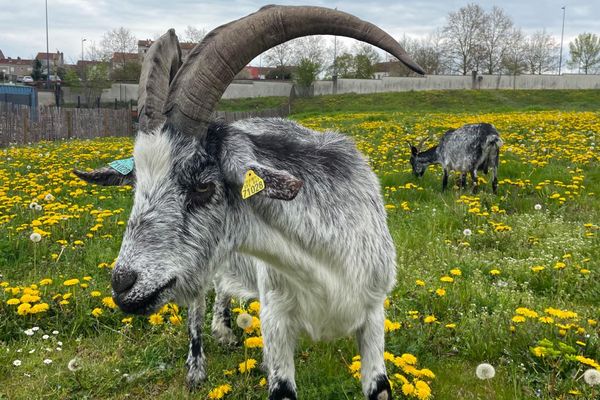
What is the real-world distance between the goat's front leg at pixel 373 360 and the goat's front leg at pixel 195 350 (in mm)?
1176

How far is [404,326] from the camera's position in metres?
3.84

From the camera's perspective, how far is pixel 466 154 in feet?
29.5

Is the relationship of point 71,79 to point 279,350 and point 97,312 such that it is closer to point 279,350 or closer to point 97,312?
point 97,312


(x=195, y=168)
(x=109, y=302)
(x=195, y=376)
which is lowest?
(x=195, y=376)

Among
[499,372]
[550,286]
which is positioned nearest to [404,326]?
[499,372]

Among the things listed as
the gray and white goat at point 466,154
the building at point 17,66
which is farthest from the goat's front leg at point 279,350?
the building at point 17,66

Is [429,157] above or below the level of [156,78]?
below

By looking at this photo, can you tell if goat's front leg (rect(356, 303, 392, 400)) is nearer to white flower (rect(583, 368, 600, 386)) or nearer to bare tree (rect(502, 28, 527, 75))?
white flower (rect(583, 368, 600, 386))

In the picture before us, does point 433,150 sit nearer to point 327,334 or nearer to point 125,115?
point 327,334

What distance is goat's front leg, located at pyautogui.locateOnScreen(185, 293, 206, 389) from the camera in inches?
136

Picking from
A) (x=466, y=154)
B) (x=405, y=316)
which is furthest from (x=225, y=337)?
(x=466, y=154)

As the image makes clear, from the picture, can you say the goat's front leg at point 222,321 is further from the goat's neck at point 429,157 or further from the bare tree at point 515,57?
the bare tree at point 515,57

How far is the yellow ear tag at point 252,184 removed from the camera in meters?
2.12

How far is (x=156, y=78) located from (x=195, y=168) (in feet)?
2.44
